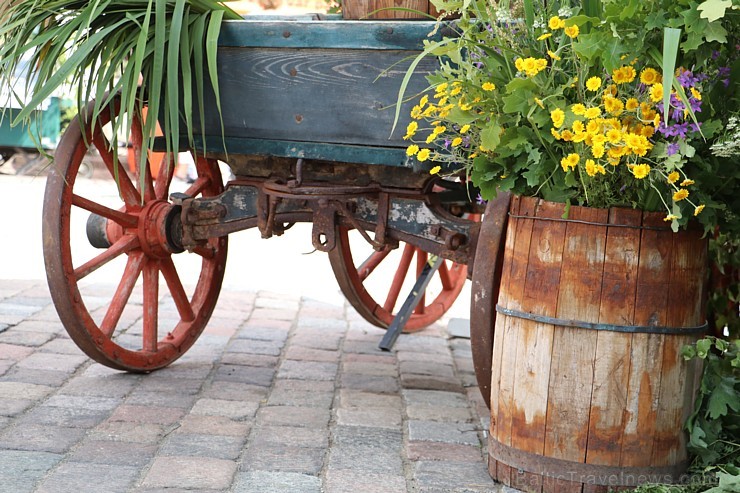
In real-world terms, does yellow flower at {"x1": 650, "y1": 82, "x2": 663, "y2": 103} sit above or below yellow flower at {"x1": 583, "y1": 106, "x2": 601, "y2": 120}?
above

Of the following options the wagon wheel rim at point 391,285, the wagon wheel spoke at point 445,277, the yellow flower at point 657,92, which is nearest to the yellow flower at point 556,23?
the yellow flower at point 657,92

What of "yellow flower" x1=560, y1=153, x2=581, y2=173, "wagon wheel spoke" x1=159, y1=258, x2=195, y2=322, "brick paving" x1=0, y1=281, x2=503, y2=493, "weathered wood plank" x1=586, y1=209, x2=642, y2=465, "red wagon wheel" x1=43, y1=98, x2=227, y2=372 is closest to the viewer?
"yellow flower" x1=560, y1=153, x2=581, y2=173

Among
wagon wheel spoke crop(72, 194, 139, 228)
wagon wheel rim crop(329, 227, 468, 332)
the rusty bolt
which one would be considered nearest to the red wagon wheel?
wagon wheel spoke crop(72, 194, 139, 228)

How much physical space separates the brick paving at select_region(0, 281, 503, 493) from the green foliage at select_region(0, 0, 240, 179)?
819 millimetres

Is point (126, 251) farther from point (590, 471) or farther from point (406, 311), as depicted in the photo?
point (590, 471)

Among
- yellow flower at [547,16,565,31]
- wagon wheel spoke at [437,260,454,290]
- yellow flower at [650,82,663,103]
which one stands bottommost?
wagon wheel spoke at [437,260,454,290]

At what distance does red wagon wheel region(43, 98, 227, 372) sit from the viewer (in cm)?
294

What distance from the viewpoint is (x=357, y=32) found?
2754 mm

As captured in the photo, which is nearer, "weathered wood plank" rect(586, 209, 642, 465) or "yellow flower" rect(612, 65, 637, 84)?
"yellow flower" rect(612, 65, 637, 84)

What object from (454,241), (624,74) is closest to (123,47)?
(454,241)

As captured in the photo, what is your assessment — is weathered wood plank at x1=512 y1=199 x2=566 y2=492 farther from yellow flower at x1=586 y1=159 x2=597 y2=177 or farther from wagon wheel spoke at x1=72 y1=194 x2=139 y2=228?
wagon wheel spoke at x1=72 y1=194 x2=139 y2=228

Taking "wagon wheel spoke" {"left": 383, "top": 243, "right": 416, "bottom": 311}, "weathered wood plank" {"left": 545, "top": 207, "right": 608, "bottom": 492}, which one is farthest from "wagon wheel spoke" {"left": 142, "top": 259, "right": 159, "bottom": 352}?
"weathered wood plank" {"left": 545, "top": 207, "right": 608, "bottom": 492}

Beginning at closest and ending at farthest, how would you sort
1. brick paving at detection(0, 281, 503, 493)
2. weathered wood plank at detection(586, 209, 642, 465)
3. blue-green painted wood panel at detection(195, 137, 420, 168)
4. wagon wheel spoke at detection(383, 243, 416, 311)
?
weathered wood plank at detection(586, 209, 642, 465), brick paving at detection(0, 281, 503, 493), blue-green painted wood panel at detection(195, 137, 420, 168), wagon wheel spoke at detection(383, 243, 416, 311)

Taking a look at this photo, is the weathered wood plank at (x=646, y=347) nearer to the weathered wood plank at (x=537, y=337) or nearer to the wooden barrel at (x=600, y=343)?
the wooden barrel at (x=600, y=343)
